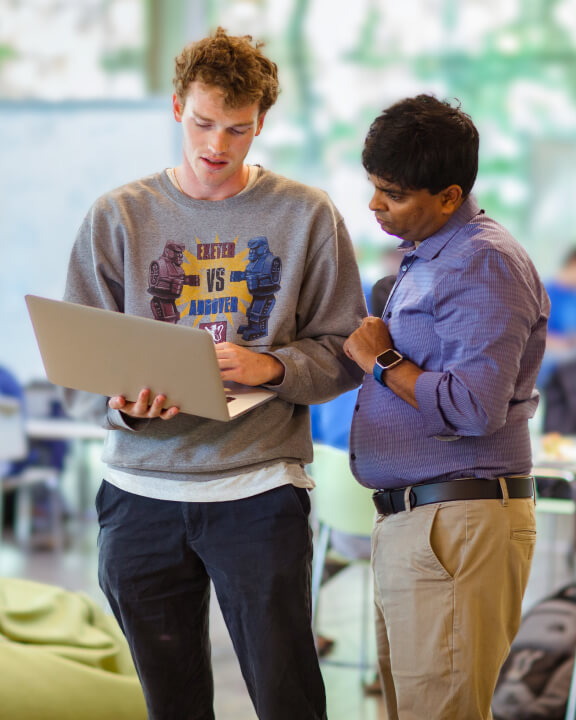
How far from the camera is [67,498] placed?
609 centimetres

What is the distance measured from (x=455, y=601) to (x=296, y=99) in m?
5.54

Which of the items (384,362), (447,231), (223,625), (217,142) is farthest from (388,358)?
(223,625)

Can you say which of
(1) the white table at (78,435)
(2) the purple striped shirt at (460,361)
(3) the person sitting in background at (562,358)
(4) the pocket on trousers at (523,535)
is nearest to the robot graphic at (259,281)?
(2) the purple striped shirt at (460,361)

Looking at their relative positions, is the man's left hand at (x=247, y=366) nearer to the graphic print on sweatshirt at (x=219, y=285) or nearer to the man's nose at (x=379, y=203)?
the graphic print on sweatshirt at (x=219, y=285)

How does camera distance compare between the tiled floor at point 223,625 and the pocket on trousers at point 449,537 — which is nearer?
the pocket on trousers at point 449,537

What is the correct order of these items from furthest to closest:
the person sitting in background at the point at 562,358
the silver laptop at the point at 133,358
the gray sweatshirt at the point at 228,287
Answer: the person sitting in background at the point at 562,358 < the gray sweatshirt at the point at 228,287 < the silver laptop at the point at 133,358

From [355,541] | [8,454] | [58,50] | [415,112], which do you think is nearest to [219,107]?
[415,112]

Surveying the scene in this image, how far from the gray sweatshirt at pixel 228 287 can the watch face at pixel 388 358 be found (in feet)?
0.46

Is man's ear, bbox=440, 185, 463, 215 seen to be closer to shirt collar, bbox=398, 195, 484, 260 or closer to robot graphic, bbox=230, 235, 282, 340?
shirt collar, bbox=398, 195, 484, 260

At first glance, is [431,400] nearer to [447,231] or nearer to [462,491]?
[462,491]

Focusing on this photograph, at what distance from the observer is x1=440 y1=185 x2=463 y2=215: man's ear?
1599mm

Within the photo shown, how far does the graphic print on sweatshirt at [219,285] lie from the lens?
5.72ft

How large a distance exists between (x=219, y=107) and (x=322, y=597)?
3.08 m

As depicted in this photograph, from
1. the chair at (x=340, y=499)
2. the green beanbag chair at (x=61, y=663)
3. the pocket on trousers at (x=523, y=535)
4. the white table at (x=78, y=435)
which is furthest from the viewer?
the white table at (x=78, y=435)
